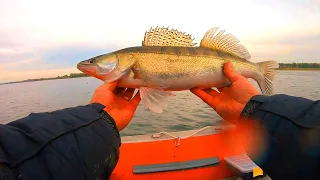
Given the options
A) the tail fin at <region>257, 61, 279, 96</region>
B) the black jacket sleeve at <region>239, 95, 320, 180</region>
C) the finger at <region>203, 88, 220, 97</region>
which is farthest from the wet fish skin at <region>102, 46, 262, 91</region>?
the black jacket sleeve at <region>239, 95, 320, 180</region>

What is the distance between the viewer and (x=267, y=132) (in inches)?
70.7

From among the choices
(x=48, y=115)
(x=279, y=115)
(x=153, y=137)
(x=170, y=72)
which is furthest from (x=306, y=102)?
(x=153, y=137)

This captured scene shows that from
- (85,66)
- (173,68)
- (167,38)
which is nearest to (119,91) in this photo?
(85,66)

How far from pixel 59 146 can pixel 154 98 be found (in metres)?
2.10

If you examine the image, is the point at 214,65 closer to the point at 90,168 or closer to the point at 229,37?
the point at 229,37

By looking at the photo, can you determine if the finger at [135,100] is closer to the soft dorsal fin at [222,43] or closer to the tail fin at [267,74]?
the soft dorsal fin at [222,43]

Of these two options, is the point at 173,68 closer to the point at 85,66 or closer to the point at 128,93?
the point at 128,93

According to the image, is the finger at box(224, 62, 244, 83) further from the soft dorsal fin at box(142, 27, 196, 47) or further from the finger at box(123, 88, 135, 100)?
the finger at box(123, 88, 135, 100)

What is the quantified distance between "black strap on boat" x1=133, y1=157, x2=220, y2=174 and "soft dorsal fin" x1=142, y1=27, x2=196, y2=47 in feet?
7.11

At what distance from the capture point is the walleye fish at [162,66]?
11.4 ft

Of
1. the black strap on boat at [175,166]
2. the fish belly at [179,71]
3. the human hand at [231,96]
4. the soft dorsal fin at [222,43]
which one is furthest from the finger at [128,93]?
the black strap on boat at [175,166]

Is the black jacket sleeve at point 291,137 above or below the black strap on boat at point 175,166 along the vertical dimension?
above

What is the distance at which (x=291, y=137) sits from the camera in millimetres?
1607

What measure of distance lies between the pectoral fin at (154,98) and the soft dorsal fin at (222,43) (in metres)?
1.10
